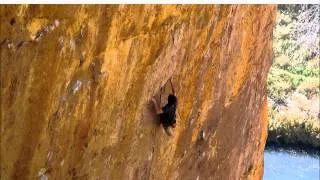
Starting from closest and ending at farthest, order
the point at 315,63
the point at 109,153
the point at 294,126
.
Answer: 1. the point at 109,153
2. the point at 294,126
3. the point at 315,63

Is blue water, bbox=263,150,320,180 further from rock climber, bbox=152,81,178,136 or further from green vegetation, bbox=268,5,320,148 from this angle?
rock climber, bbox=152,81,178,136

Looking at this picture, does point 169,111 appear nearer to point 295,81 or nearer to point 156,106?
point 156,106

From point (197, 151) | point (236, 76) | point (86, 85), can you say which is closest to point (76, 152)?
point (86, 85)

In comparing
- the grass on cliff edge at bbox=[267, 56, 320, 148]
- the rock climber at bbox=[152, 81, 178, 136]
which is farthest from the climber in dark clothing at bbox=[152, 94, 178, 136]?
the grass on cliff edge at bbox=[267, 56, 320, 148]

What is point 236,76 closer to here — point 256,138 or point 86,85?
point 256,138

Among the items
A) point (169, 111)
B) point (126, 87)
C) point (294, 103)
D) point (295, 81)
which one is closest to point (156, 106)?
point (169, 111)
